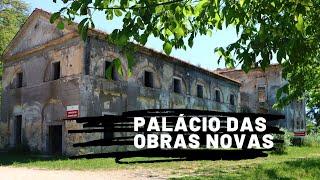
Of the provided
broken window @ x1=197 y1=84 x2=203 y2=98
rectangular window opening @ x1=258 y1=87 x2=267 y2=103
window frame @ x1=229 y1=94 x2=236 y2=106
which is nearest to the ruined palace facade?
broken window @ x1=197 y1=84 x2=203 y2=98

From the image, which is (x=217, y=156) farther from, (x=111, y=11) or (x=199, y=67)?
(x=199, y=67)

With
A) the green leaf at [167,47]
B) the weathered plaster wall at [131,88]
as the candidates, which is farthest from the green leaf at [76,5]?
the weathered plaster wall at [131,88]

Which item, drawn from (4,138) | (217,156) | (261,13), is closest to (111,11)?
(261,13)

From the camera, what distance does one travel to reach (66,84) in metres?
20.7

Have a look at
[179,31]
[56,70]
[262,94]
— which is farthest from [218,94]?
[179,31]

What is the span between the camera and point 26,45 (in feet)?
78.9

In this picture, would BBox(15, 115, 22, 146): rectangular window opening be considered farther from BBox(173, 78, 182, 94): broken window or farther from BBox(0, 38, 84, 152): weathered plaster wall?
BBox(173, 78, 182, 94): broken window

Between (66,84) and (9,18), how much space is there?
1169 cm

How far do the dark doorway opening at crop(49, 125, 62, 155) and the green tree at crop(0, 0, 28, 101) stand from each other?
397 inches

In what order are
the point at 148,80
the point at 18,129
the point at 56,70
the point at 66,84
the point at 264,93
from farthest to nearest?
the point at 264,93
the point at 148,80
the point at 18,129
the point at 56,70
the point at 66,84

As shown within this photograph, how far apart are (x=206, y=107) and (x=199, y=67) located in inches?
123

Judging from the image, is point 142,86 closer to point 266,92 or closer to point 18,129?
point 18,129

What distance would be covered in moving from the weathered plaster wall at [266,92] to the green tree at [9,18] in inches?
847

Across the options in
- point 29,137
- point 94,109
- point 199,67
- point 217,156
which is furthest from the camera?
point 199,67
